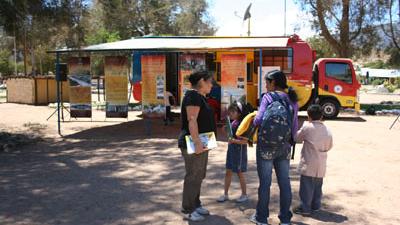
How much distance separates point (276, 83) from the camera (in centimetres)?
535

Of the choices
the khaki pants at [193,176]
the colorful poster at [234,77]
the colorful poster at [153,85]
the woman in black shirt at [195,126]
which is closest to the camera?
the woman in black shirt at [195,126]

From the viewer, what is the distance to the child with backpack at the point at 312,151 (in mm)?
5883

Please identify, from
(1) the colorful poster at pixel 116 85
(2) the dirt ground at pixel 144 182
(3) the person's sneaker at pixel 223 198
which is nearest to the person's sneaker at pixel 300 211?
(2) the dirt ground at pixel 144 182

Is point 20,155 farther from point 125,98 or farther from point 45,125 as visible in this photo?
point 45,125

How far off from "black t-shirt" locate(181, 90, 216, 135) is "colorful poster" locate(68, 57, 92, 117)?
31.2 ft

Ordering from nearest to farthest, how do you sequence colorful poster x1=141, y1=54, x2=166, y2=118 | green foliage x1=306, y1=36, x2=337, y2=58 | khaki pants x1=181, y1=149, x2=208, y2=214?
khaki pants x1=181, y1=149, x2=208, y2=214 < colorful poster x1=141, y1=54, x2=166, y2=118 < green foliage x1=306, y1=36, x2=337, y2=58

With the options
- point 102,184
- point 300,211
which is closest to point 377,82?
point 102,184

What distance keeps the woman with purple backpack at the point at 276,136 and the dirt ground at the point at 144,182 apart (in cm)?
48

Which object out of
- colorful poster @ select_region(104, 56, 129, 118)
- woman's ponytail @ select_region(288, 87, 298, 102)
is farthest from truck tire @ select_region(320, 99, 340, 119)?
woman's ponytail @ select_region(288, 87, 298, 102)

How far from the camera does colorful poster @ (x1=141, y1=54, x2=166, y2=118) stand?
13.6m

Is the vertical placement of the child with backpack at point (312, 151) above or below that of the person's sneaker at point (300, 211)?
above

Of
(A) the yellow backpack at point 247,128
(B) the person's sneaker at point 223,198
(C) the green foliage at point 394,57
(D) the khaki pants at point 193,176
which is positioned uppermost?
(C) the green foliage at point 394,57

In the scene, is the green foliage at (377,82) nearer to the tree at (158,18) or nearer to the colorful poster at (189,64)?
the tree at (158,18)

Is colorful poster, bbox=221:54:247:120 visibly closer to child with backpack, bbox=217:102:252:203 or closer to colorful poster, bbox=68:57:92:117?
colorful poster, bbox=68:57:92:117
